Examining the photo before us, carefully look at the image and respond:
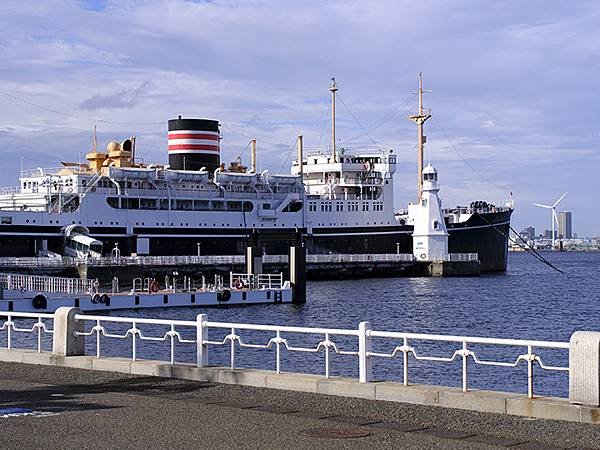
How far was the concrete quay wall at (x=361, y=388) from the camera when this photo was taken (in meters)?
11.7

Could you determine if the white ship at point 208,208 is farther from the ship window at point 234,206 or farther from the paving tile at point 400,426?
the paving tile at point 400,426

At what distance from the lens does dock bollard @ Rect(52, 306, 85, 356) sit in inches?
688

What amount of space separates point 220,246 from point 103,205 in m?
10.5

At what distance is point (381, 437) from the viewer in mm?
10703

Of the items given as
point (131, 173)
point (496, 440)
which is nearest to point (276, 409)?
point (496, 440)

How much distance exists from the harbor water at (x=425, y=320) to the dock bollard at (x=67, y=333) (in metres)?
8.38

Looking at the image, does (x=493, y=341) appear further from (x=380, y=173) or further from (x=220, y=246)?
(x=380, y=173)

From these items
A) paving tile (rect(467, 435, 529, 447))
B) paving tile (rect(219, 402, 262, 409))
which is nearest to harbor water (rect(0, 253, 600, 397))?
paving tile (rect(219, 402, 262, 409))

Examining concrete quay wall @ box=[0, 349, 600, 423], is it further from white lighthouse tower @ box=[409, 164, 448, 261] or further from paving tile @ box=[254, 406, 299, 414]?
white lighthouse tower @ box=[409, 164, 448, 261]

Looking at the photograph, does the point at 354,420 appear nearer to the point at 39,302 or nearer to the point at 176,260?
the point at 39,302

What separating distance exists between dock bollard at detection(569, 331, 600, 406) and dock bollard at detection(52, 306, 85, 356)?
9.14 meters

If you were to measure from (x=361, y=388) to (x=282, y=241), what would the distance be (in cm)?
6653

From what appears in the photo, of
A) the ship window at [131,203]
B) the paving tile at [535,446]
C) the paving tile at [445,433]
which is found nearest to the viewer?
the paving tile at [535,446]

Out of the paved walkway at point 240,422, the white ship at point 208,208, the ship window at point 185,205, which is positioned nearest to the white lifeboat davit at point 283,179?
the white ship at point 208,208
